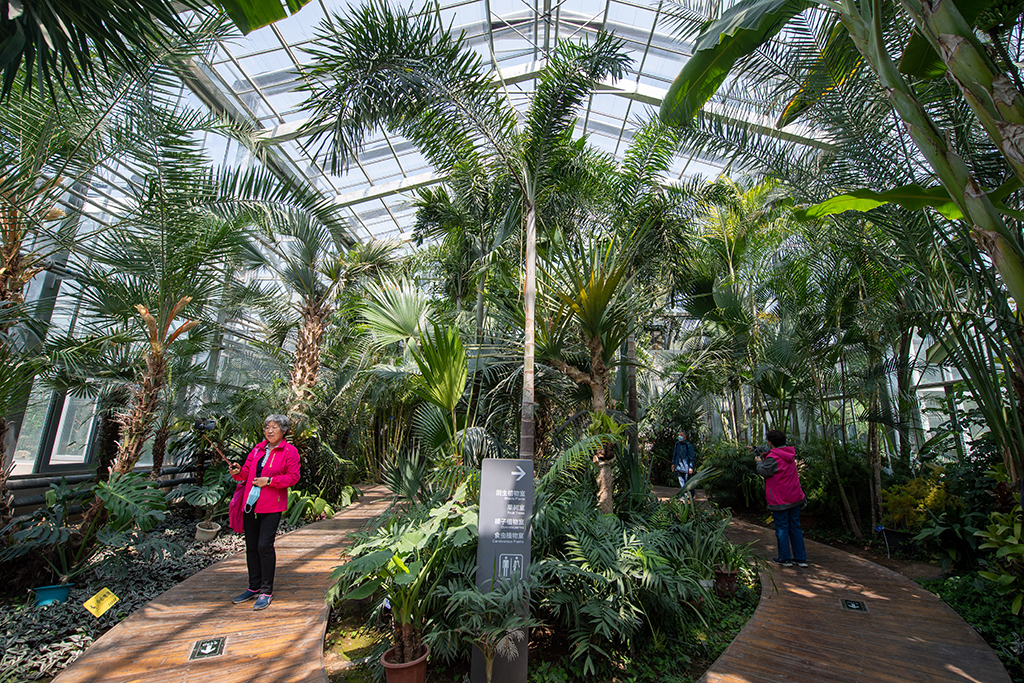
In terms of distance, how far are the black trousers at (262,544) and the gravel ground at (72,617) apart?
80cm

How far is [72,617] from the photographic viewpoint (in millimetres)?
3244

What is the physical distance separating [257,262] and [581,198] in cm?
492

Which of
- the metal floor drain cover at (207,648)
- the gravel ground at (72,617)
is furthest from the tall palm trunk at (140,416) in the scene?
the metal floor drain cover at (207,648)

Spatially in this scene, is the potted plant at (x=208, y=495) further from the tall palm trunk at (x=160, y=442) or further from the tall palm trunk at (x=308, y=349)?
the tall palm trunk at (x=308, y=349)

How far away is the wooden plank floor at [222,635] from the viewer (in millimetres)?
2760

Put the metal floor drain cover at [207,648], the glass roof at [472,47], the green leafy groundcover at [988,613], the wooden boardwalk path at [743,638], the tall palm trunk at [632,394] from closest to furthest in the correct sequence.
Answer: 1. the wooden boardwalk path at [743,638]
2. the metal floor drain cover at [207,648]
3. the green leafy groundcover at [988,613]
4. the tall palm trunk at [632,394]
5. the glass roof at [472,47]

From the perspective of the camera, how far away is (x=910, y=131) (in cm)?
173

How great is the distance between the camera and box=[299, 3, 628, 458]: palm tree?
13.5 ft

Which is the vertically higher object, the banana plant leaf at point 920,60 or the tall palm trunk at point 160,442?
the banana plant leaf at point 920,60

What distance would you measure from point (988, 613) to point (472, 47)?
11604 millimetres

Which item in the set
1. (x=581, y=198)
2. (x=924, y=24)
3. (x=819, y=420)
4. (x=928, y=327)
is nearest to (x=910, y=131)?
(x=924, y=24)

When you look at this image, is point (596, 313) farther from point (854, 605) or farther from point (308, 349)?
point (308, 349)

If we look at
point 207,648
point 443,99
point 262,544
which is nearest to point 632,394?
point 443,99

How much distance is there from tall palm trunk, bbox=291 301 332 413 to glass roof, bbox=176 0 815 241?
2100mm
